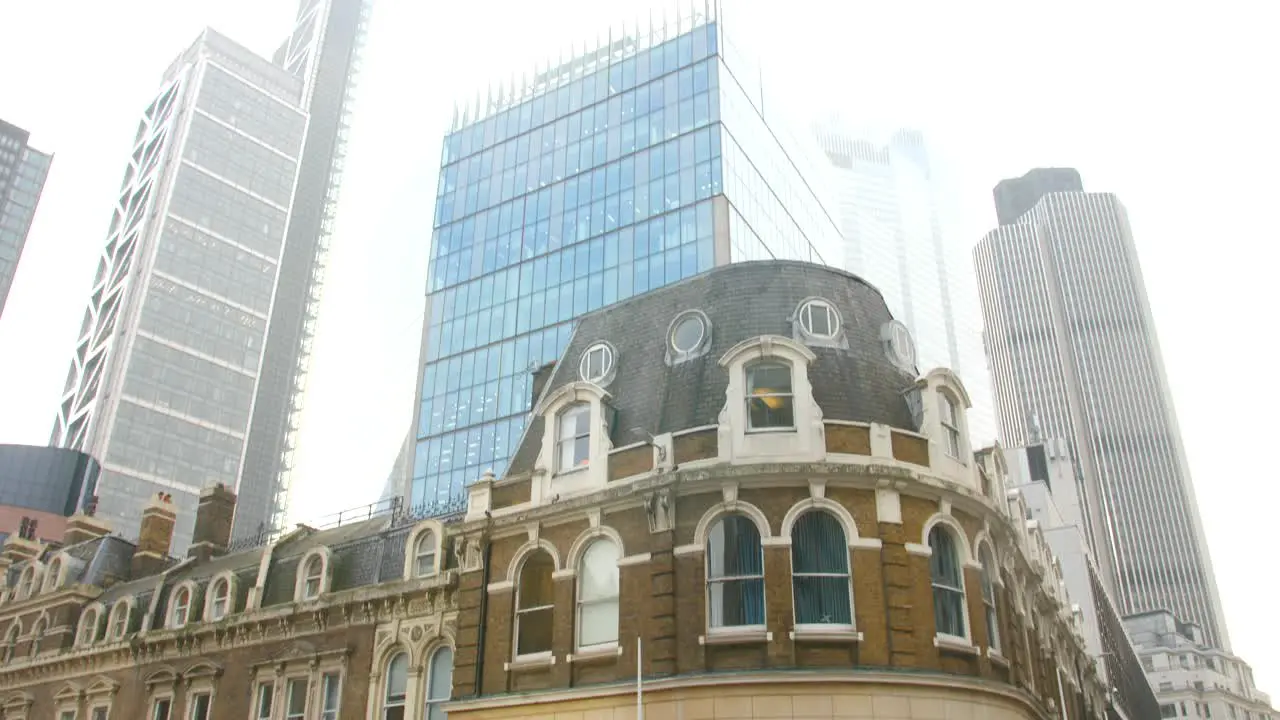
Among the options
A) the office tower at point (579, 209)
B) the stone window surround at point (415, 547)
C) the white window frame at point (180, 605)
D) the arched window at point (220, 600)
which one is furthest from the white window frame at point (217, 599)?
the office tower at point (579, 209)

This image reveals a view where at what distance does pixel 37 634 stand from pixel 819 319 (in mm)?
36805

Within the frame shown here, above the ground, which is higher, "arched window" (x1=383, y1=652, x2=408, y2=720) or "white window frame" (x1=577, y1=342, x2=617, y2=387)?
"white window frame" (x1=577, y1=342, x2=617, y2=387)

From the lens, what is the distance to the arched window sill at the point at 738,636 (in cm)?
2314

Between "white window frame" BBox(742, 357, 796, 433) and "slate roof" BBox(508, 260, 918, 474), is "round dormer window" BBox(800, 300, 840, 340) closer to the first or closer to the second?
"slate roof" BBox(508, 260, 918, 474)

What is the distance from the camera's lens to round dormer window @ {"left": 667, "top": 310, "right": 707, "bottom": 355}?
28163mm

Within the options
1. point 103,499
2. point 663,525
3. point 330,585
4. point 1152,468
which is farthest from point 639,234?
point 1152,468

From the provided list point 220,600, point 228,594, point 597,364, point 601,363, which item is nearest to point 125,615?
point 220,600

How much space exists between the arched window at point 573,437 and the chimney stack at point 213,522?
23605 mm

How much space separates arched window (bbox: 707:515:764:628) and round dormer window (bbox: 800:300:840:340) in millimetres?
5827

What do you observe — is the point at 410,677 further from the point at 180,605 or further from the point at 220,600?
the point at 180,605

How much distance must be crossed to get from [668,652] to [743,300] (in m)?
9.91

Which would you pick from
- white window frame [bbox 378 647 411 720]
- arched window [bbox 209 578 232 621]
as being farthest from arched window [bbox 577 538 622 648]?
arched window [bbox 209 578 232 621]

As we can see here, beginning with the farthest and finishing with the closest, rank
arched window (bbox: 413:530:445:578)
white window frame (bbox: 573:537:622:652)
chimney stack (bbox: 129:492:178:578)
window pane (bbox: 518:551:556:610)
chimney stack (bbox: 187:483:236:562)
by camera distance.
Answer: chimney stack (bbox: 129:492:178:578) < chimney stack (bbox: 187:483:236:562) < arched window (bbox: 413:530:445:578) < window pane (bbox: 518:551:556:610) < white window frame (bbox: 573:537:622:652)

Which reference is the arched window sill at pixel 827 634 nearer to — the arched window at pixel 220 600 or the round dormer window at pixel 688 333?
the round dormer window at pixel 688 333
